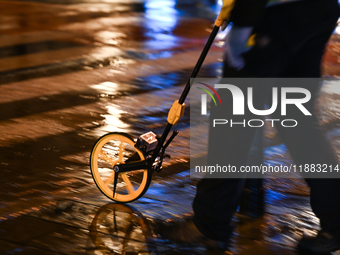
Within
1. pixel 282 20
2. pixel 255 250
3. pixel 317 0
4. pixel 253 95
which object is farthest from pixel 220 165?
pixel 317 0

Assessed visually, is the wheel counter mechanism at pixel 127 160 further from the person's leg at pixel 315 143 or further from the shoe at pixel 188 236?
the person's leg at pixel 315 143

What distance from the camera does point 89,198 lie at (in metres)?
3.62

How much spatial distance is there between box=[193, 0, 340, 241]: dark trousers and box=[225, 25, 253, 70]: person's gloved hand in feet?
0.12

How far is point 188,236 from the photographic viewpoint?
3021mm

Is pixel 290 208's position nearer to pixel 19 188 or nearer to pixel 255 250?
pixel 255 250

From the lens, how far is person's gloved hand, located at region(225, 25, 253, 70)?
265 cm

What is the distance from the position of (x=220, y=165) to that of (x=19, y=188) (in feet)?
5.87

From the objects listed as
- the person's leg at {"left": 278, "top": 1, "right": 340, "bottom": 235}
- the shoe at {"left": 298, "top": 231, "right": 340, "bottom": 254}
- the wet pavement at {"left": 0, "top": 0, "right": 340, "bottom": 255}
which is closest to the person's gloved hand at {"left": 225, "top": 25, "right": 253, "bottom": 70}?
the person's leg at {"left": 278, "top": 1, "right": 340, "bottom": 235}

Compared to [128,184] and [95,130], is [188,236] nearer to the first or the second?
[128,184]

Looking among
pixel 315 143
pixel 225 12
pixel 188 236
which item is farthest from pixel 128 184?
pixel 225 12

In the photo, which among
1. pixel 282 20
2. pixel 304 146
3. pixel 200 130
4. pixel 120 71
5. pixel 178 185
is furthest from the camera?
pixel 120 71

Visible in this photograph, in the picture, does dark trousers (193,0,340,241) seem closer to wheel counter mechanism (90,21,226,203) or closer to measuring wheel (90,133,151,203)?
wheel counter mechanism (90,21,226,203)

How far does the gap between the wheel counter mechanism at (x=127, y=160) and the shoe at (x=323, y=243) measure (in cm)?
112

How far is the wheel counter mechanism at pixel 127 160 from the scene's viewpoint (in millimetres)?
3295
